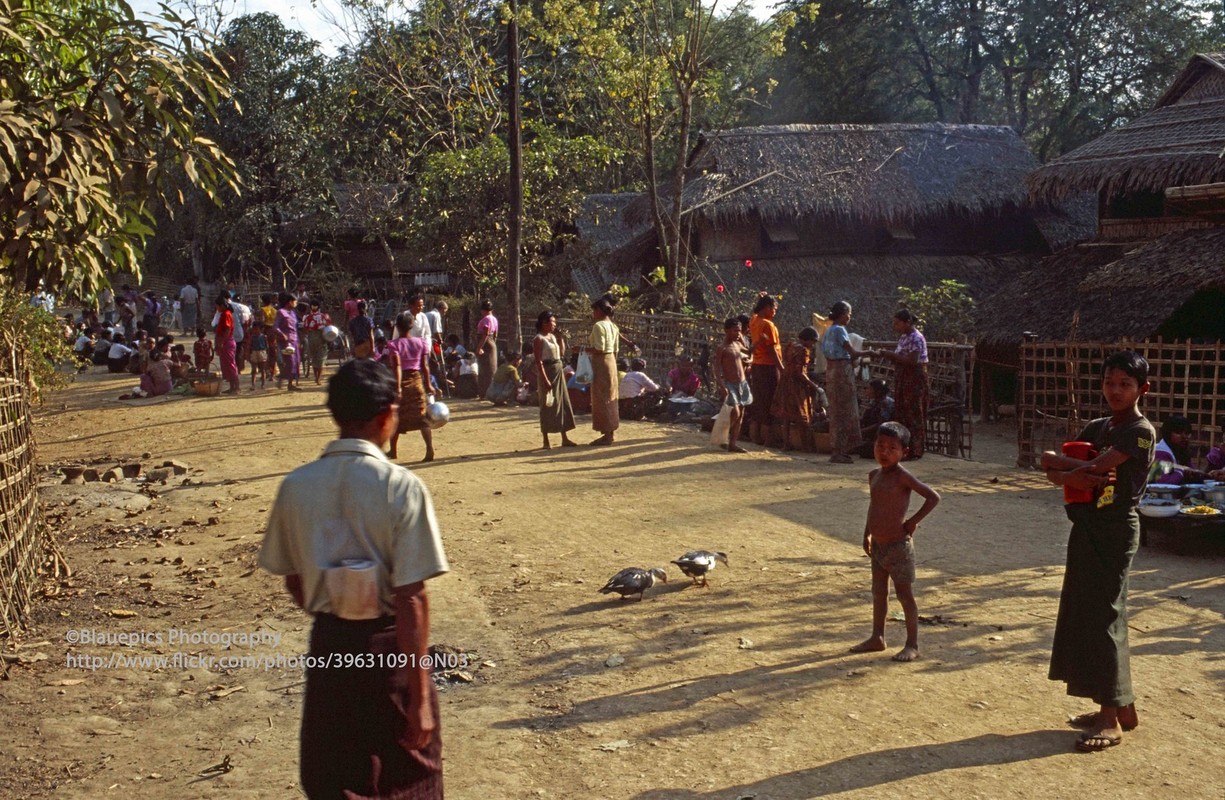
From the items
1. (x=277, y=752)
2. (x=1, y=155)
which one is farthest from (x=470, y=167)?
(x=277, y=752)

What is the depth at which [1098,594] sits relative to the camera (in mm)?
4660

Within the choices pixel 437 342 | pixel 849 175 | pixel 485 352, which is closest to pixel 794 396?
pixel 485 352

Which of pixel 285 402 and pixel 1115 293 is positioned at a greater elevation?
pixel 1115 293

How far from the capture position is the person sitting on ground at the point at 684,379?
15773 millimetres

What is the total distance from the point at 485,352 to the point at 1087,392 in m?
9.33

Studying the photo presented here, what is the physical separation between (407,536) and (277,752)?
225cm

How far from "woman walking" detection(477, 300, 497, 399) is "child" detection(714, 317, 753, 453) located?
18.0 feet

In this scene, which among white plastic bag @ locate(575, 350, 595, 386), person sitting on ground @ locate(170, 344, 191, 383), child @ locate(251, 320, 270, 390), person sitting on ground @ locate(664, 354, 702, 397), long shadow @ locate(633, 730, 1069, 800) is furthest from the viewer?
person sitting on ground @ locate(170, 344, 191, 383)

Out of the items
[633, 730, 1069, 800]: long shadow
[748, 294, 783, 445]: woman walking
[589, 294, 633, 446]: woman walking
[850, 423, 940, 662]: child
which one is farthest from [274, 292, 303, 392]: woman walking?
[633, 730, 1069, 800]: long shadow

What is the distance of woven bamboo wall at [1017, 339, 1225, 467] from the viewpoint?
1102 cm

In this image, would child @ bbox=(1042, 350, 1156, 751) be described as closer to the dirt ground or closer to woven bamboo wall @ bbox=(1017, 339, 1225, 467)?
the dirt ground

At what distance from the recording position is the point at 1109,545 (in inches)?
184

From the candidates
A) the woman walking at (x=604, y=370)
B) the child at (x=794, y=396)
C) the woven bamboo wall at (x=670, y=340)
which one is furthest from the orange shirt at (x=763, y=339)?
the woven bamboo wall at (x=670, y=340)

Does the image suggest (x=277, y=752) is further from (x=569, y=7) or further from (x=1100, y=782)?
(x=569, y=7)
